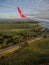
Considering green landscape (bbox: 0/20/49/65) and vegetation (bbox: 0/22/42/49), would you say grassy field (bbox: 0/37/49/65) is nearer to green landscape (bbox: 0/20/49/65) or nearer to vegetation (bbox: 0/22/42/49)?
green landscape (bbox: 0/20/49/65)

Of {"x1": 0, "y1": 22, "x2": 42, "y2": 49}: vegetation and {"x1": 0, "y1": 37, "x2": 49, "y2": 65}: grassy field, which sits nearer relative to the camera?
{"x1": 0, "y1": 37, "x2": 49, "y2": 65}: grassy field

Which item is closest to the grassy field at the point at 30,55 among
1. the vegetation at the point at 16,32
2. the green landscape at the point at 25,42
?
the green landscape at the point at 25,42

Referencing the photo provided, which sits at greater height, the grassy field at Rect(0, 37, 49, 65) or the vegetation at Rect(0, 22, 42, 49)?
the vegetation at Rect(0, 22, 42, 49)

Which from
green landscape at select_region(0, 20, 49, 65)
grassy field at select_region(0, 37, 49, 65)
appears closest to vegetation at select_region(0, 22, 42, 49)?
green landscape at select_region(0, 20, 49, 65)

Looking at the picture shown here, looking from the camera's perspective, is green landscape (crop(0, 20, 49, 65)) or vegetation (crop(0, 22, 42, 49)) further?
vegetation (crop(0, 22, 42, 49))

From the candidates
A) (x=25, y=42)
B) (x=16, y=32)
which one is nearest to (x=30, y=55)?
(x=25, y=42)

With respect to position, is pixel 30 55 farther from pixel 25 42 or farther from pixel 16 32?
pixel 16 32

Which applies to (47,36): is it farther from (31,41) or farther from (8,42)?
(8,42)

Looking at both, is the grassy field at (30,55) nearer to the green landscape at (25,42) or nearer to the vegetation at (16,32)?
the green landscape at (25,42)

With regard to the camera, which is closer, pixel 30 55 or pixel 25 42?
pixel 30 55
